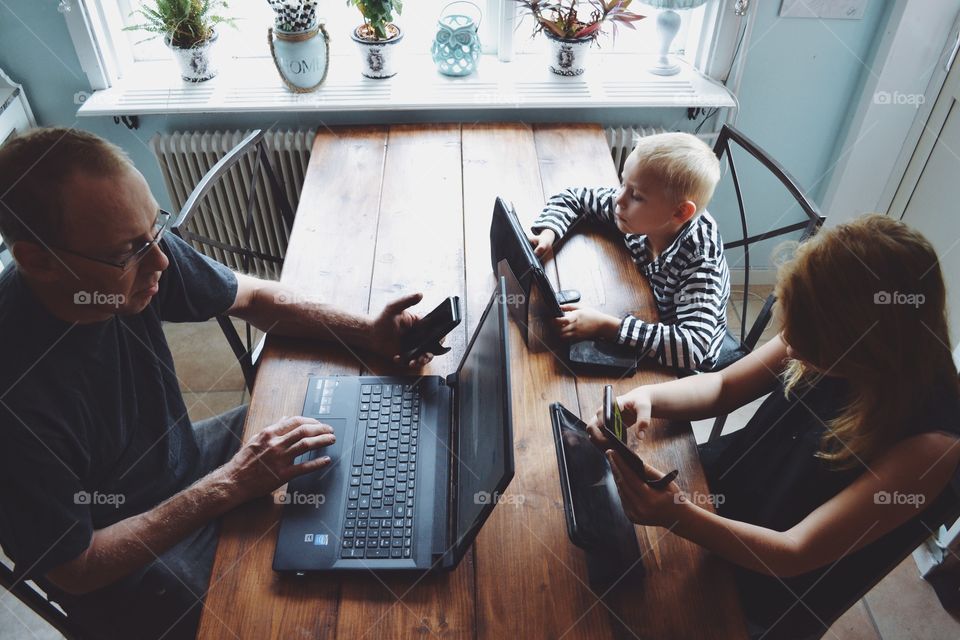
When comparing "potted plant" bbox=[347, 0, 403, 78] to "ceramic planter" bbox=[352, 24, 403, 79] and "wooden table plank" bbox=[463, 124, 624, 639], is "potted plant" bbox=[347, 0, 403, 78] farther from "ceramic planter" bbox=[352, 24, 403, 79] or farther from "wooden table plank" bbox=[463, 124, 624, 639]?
"wooden table plank" bbox=[463, 124, 624, 639]

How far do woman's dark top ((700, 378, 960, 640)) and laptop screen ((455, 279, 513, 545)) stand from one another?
514 millimetres

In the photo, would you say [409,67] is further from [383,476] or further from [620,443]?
[620,443]

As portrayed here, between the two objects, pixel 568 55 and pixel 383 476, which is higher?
pixel 568 55

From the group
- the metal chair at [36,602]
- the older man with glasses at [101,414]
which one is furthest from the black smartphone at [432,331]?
the metal chair at [36,602]

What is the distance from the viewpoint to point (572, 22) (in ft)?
7.37

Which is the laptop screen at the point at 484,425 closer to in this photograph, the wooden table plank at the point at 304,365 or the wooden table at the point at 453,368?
the wooden table at the point at 453,368

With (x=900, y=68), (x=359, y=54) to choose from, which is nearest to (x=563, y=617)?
(x=359, y=54)

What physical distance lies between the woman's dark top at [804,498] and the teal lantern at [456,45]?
5.11 feet

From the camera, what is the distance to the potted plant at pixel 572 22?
2.19m

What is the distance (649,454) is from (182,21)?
1.94m

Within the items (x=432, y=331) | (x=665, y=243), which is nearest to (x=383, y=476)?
(x=432, y=331)

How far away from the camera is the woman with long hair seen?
0.98 metres

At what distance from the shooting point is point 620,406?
4.09 feet

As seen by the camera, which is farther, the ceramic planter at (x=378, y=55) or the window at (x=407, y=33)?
the window at (x=407, y=33)
